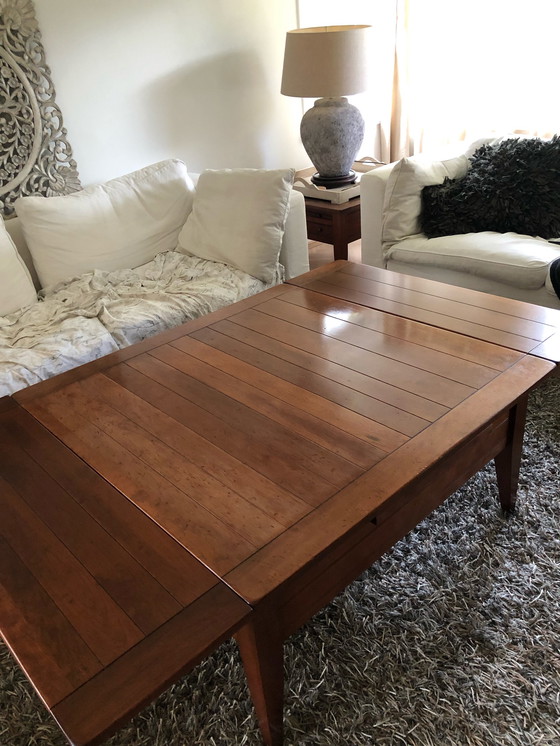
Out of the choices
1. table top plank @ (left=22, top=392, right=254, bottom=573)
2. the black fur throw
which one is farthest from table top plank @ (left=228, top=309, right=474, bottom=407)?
the black fur throw

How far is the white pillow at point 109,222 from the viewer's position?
2.48 meters

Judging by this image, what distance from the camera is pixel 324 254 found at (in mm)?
3818

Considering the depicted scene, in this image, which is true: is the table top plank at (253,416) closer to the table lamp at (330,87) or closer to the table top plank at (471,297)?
the table top plank at (471,297)

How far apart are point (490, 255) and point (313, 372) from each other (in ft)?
3.89

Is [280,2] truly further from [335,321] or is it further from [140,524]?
[140,524]

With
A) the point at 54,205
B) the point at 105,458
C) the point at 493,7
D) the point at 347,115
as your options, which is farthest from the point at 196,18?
the point at 105,458

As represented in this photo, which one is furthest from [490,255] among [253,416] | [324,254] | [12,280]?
[12,280]

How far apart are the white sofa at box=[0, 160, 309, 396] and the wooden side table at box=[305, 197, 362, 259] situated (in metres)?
0.40

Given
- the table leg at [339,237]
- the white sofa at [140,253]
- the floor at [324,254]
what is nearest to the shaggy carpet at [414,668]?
the white sofa at [140,253]

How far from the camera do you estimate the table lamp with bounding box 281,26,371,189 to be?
289 cm

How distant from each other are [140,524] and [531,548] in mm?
1071

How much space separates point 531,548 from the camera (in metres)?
1.62

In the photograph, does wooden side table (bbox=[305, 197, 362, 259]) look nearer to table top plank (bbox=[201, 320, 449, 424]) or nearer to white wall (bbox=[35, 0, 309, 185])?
white wall (bbox=[35, 0, 309, 185])

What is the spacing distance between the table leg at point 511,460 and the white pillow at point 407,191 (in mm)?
1341
